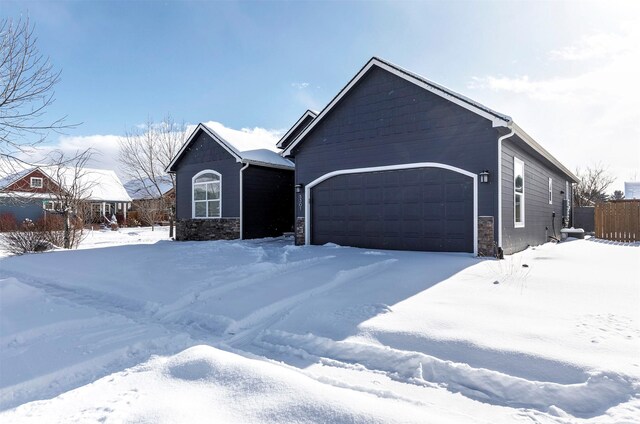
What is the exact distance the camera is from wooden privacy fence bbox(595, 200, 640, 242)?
15.0 meters

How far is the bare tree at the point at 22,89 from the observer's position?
6867 mm

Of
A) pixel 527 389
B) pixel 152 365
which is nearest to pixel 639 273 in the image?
pixel 527 389

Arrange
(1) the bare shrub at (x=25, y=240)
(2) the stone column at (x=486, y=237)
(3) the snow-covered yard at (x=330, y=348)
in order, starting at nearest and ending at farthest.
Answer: (3) the snow-covered yard at (x=330, y=348)
(2) the stone column at (x=486, y=237)
(1) the bare shrub at (x=25, y=240)

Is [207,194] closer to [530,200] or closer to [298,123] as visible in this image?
[298,123]

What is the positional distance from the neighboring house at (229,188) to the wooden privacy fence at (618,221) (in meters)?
14.3

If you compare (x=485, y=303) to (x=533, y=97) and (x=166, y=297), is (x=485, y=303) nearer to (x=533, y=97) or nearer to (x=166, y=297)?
(x=166, y=297)

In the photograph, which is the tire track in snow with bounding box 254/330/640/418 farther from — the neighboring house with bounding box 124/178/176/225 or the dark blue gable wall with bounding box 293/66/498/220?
the neighboring house with bounding box 124/178/176/225

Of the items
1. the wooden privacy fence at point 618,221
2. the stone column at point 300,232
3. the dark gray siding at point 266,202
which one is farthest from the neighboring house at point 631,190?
the stone column at point 300,232

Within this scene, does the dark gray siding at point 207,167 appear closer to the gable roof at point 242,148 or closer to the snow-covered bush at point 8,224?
the gable roof at point 242,148

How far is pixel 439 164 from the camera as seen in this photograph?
9.47 m

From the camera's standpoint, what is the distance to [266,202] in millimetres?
16031

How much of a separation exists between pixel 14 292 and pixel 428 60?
1254 cm

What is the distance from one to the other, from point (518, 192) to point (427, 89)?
4131 mm

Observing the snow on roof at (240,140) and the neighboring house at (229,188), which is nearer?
the neighboring house at (229,188)
